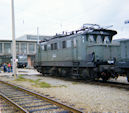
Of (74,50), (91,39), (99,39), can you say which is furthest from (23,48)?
(99,39)

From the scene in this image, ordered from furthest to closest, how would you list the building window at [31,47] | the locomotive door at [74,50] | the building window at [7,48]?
the building window at [31,47] → the building window at [7,48] → the locomotive door at [74,50]

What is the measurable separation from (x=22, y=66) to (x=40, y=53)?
21.2 meters

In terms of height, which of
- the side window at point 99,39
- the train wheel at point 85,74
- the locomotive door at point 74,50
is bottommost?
the train wheel at point 85,74

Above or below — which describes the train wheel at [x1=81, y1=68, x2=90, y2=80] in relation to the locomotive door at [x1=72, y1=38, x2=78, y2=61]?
below

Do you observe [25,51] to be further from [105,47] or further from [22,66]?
[105,47]

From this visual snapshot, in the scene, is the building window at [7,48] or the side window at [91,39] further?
the building window at [7,48]

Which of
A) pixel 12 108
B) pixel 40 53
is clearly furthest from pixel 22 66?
pixel 12 108

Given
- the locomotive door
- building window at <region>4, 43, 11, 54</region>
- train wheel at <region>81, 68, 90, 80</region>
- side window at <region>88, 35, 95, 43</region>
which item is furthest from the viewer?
building window at <region>4, 43, 11, 54</region>

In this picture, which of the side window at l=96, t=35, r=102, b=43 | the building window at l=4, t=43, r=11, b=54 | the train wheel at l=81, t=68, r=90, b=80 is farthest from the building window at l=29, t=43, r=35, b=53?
the side window at l=96, t=35, r=102, b=43

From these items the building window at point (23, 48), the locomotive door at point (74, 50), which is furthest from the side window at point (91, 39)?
the building window at point (23, 48)

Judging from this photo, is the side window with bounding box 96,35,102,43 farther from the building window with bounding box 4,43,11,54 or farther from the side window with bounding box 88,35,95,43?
the building window with bounding box 4,43,11,54

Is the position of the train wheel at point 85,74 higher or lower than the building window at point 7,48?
lower

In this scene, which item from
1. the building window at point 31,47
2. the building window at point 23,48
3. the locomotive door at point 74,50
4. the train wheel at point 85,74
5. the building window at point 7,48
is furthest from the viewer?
the building window at point 31,47

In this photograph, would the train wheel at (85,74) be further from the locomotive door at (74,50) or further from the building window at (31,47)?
the building window at (31,47)
